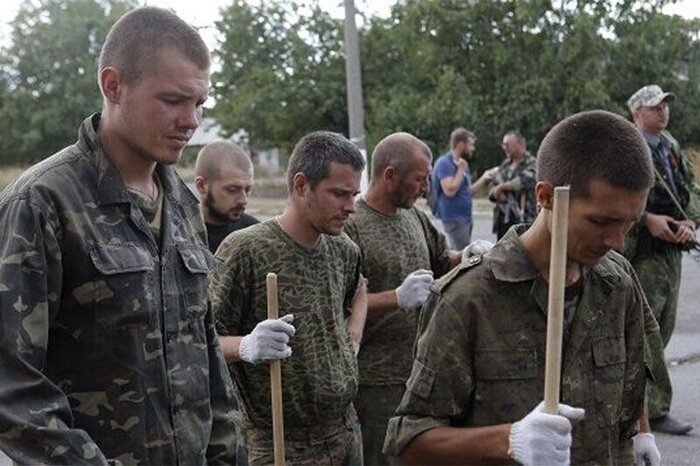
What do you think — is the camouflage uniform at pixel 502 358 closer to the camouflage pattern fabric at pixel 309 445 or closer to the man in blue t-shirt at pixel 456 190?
the camouflage pattern fabric at pixel 309 445

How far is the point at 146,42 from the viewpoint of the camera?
2406 millimetres

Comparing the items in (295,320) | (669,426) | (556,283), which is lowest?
(669,426)

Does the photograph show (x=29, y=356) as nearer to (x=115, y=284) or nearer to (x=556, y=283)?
(x=115, y=284)

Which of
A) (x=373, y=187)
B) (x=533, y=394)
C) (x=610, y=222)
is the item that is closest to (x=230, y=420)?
(x=533, y=394)

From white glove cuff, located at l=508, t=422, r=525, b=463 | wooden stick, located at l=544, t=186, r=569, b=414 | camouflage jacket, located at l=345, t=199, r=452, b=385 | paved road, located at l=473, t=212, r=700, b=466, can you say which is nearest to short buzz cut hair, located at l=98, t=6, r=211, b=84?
wooden stick, located at l=544, t=186, r=569, b=414

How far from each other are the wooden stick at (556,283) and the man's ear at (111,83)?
107 centimetres

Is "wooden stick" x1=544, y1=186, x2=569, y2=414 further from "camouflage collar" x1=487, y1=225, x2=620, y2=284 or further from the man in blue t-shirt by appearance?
the man in blue t-shirt

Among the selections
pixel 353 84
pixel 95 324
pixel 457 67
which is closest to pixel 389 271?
pixel 95 324

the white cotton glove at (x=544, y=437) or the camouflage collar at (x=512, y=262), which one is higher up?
the camouflage collar at (x=512, y=262)

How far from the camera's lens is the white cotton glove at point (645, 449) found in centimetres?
296

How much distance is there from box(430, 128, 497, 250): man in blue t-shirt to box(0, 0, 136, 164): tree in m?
42.6

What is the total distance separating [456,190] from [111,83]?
8799 mm

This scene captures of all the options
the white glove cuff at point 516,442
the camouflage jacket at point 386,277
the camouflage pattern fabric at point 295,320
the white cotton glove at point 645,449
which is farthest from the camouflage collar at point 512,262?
the camouflage jacket at point 386,277

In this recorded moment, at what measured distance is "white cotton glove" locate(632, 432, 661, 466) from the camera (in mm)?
2961
